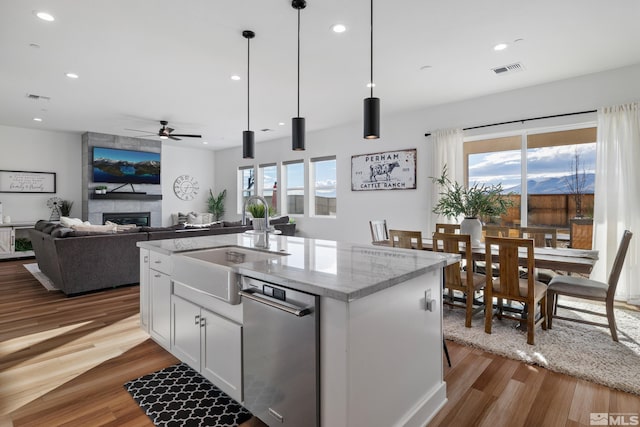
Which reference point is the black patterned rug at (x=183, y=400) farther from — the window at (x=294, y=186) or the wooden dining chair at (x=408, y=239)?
the window at (x=294, y=186)

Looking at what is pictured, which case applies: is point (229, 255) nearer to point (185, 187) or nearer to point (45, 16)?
point (45, 16)

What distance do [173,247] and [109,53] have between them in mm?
2425

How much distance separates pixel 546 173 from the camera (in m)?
4.67

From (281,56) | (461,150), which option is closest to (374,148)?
(461,150)

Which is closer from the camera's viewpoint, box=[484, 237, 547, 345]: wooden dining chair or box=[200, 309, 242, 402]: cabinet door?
box=[200, 309, 242, 402]: cabinet door

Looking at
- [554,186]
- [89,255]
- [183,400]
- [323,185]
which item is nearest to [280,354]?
[183,400]

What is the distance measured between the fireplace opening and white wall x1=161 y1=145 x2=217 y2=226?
2.14ft

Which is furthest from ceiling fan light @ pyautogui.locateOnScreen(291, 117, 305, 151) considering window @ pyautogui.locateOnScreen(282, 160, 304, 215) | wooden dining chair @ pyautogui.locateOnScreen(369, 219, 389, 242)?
window @ pyautogui.locateOnScreen(282, 160, 304, 215)

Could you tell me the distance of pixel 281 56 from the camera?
11.8ft

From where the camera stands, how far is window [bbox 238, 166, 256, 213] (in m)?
8.92

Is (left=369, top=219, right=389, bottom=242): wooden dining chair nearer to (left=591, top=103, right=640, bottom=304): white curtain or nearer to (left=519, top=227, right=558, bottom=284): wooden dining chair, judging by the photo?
(left=519, top=227, right=558, bottom=284): wooden dining chair

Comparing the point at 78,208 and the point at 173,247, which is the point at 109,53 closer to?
the point at 173,247

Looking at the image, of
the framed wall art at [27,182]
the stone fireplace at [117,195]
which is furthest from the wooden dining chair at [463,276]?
the framed wall art at [27,182]

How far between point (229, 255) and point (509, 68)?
3791 millimetres
